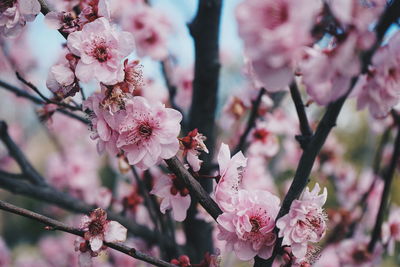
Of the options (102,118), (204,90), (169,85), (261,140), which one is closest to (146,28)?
(169,85)

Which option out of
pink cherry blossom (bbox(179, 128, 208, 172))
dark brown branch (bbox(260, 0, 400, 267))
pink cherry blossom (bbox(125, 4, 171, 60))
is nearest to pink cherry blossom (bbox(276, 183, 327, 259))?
dark brown branch (bbox(260, 0, 400, 267))

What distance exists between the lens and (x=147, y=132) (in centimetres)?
87

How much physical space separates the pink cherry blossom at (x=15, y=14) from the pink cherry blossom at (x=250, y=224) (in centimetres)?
63

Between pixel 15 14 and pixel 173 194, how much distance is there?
0.57 meters

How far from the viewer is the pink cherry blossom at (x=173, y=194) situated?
0.95m

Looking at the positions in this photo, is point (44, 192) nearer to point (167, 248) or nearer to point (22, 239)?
point (167, 248)

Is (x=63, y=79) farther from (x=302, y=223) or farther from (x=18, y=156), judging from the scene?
(x=18, y=156)

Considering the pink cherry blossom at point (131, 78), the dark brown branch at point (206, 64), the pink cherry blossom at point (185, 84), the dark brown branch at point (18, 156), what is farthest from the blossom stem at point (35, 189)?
the pink cherry blossom at point (185, 84)

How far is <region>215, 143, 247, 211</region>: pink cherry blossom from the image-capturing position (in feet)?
2.83

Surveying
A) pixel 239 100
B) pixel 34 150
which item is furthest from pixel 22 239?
pixel 239 100

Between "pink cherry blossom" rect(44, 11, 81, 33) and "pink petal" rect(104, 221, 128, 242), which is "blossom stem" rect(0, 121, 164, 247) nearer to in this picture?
"pink petal" rect(104, 221, 128, 242)

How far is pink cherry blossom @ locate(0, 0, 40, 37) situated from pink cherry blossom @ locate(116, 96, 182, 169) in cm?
31

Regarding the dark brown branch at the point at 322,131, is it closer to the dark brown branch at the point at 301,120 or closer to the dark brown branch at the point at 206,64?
the dark brown branch at the point at 301,120

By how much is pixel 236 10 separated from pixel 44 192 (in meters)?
1.17
